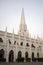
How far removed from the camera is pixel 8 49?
31141 mm

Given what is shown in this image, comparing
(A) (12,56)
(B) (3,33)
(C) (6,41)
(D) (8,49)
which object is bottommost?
(A) (12,56)

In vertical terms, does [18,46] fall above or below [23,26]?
below

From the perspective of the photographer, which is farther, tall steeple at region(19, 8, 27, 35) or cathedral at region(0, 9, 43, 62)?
tall steeple at region(19, 8, 27, 35)

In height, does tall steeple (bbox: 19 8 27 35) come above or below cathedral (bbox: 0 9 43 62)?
above

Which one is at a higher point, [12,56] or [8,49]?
[8,49]

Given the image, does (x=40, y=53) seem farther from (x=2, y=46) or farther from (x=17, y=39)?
(x=2, y=46)

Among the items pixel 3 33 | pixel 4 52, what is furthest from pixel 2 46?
pixel 3 33

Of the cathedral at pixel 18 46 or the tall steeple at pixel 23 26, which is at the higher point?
the tall steeple at pixel 23 26

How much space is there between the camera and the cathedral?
30875 millimetres

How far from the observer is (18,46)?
34344 millimetres

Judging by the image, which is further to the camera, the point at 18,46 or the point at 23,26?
the point at 23,26

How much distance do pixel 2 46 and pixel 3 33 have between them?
12.9ft

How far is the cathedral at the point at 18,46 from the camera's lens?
30.9 m

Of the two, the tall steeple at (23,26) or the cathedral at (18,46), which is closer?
the cathedral at (18,46)
